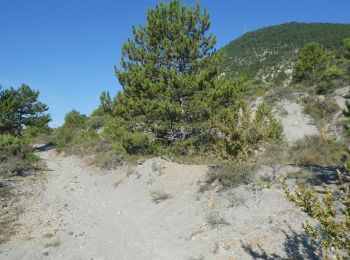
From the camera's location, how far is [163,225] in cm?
980

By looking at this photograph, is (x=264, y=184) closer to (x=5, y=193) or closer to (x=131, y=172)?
(x=131, y=172)

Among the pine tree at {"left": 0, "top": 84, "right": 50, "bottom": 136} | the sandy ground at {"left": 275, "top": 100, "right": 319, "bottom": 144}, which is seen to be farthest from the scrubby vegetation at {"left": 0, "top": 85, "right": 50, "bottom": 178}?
the sandy ground at {"left": 275, "top": 100, "right": 319, "bottom": 144}

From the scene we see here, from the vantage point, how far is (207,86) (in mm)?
17234

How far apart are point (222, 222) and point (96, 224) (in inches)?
170

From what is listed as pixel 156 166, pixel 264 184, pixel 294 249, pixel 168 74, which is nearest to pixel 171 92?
pixel 168 74

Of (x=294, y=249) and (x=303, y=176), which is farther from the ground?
(x=303, y=176)

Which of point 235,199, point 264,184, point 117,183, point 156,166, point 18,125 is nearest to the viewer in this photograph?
point 235,199

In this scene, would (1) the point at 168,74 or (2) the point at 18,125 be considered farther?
(2) the point at 18,125

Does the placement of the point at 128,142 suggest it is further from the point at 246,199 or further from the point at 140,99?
the point at 246,199

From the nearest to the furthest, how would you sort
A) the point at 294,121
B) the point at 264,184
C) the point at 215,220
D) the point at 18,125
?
the point at 215,220 → the point at 264,184 → the point at 294,121 → the point at 18,125

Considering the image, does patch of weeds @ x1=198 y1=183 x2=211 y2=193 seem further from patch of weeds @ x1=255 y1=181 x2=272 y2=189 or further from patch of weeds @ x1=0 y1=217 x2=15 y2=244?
patch of weeds @ x1=0 y1=217 x2=15 y2=244

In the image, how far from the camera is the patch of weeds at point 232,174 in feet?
35.4

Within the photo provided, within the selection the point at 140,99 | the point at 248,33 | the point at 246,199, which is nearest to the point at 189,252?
the point at 246,199

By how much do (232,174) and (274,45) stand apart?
101980 millimetres
